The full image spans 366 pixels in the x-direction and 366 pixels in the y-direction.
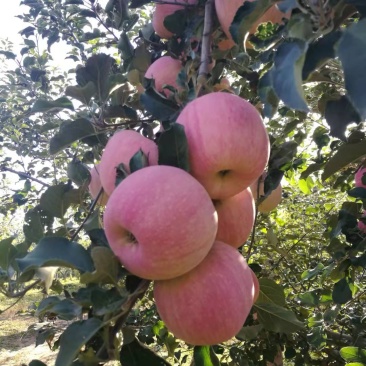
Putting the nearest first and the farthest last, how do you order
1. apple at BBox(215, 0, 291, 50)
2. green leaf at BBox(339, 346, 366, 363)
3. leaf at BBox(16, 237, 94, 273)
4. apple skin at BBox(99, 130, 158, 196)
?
1. leaf at BBox(16, 237, 94, 273)
2. apple skin at BBox(99, 130, 158, 196)
3. apple at BBox(215, 0, 291, 50)
4. green leaf at BBox(339, 346, 366, 363)

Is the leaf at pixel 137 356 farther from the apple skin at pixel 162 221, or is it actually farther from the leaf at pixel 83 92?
the leaf at pixel 83 92

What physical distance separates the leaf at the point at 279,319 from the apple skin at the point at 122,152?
54 centimetres

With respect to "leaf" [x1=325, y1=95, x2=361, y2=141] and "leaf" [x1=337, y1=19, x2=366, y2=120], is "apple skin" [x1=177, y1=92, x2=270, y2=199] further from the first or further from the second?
"leaf" [x1=337, y1=19, x2=366, y2=120]

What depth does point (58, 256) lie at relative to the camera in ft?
2.57

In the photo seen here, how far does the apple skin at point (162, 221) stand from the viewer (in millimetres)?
697

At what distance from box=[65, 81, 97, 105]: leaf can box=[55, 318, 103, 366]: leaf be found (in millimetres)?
579

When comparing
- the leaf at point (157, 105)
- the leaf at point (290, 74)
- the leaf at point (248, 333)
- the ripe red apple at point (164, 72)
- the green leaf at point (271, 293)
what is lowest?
the leaf at point (248, 333)

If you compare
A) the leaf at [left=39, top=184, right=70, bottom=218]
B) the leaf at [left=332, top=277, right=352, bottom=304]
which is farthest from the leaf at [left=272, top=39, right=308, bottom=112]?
the leaf at [left=332, top=277, right=352, bottom=304]

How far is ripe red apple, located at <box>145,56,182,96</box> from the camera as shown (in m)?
1.17

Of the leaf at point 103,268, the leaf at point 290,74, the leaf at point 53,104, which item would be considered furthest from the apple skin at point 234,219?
the leaf at point 53,104

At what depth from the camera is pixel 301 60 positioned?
52 cm

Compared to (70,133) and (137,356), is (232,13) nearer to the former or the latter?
(70,133)

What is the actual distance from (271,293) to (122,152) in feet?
2.01

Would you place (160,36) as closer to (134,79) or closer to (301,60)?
(134,79)
